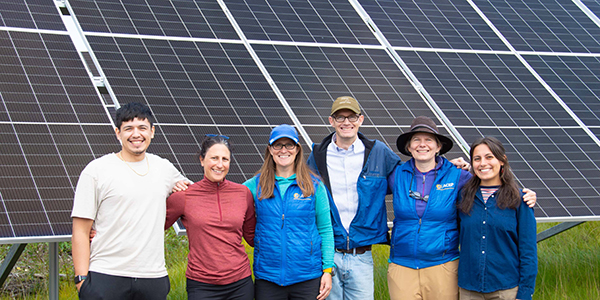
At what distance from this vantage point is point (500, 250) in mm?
5211

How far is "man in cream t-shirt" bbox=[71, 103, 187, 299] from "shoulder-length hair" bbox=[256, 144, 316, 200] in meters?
0.96

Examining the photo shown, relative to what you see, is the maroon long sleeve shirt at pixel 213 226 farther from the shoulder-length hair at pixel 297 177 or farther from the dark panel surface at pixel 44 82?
the dark panel surface at pixel 44 82

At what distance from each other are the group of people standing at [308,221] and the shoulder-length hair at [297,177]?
1 centimetres

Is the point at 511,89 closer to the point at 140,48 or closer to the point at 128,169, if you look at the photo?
the point at 140,48

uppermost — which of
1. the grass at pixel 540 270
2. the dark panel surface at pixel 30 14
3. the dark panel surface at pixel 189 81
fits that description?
the dark panel surface at pixel 30 14

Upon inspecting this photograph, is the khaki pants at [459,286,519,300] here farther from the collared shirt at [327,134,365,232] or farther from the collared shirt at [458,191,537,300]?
the collared shirt at [327,134,365,232]

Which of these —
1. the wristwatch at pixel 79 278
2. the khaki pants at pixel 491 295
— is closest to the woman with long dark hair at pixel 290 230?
the khaki pants at pixel 491 295

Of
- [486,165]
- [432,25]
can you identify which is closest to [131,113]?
[486,165]

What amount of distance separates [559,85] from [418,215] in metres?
5.68

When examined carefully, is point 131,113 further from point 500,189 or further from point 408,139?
point 500,189

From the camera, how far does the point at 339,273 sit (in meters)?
5.57

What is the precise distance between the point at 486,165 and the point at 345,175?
140 cm

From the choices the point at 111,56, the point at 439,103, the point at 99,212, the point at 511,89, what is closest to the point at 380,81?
the point at 439,103

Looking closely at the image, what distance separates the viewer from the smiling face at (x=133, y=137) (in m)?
4.81
